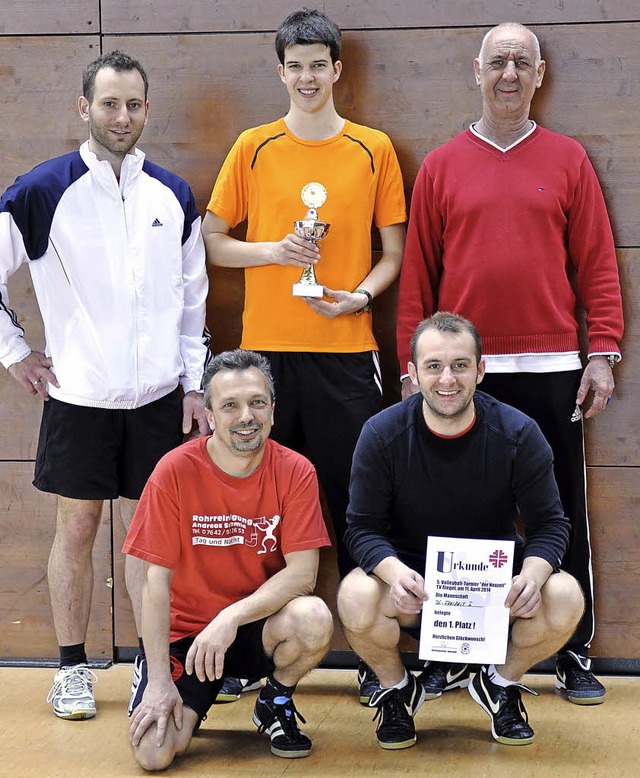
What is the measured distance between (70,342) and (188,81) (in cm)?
97

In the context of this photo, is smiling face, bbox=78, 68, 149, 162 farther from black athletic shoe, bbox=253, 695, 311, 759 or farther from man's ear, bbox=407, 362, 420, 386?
black athletic shoe, bbox=253, 695, 311, 759

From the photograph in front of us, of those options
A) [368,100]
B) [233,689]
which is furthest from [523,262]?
[233,689]

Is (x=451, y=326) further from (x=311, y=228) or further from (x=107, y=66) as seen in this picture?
(x=107, y=66)

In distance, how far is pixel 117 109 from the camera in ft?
9.59

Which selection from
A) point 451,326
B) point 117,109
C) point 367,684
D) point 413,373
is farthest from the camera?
point 367,684

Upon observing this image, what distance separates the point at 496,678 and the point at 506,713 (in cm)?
9

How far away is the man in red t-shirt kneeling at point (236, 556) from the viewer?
2578 mm

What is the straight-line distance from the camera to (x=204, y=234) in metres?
3.23

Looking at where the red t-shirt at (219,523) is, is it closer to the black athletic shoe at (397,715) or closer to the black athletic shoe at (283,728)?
the black athletic shoe at (283,728)

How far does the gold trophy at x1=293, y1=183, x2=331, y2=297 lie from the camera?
2.98 meters

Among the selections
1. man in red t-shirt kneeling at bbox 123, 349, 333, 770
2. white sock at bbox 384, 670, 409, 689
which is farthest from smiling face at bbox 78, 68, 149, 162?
white sock at bbox 384, 670, 409, 689

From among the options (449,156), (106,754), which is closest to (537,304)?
(449,156)

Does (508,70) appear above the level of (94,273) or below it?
above

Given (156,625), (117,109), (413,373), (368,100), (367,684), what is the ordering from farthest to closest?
(368,100), (367,684), (117,109), (413,373), (156,625)
